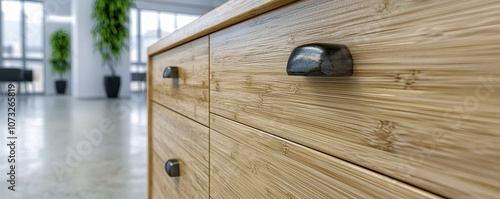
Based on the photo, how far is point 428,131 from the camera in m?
0.23

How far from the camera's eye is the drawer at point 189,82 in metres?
0.65

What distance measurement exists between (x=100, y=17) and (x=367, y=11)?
684 cm

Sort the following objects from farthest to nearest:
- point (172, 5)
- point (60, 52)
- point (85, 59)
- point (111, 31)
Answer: point (172, 5)
point (60, 52)
point (85, 59)
point (111, 31)

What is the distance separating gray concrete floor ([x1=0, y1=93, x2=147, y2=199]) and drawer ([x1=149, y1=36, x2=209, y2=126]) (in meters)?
0.66

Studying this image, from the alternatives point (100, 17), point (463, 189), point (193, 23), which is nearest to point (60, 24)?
point (100, 17)

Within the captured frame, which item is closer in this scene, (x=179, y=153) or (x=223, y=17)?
(x=223, y=17)

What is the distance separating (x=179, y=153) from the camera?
31.8 inches

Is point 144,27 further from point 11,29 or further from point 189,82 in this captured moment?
point 189,82

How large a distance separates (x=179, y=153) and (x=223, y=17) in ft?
1.33

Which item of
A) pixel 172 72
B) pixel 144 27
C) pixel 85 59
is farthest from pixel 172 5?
pixel 172 72

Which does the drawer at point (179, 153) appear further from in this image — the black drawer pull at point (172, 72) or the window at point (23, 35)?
the window at point (23, 35)

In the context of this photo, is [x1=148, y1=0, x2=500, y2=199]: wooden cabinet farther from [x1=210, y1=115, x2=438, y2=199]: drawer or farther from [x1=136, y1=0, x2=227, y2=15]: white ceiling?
[x1=136, y1=0, x2=227, y2=15]: white ceiling

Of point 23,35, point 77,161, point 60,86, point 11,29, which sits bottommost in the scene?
point 77,161

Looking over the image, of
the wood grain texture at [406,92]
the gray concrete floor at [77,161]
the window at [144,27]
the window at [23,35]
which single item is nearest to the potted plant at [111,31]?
the window at [144,27]
